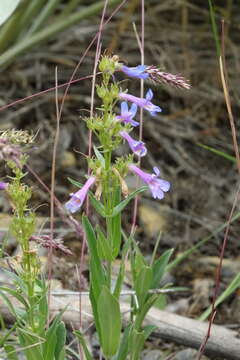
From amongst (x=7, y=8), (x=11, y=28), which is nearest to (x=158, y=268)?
(x=7, y=8)

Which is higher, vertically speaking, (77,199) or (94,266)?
(77,199)

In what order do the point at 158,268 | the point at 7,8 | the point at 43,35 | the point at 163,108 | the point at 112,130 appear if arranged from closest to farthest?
the point at 112,130
the point at 158,268
the point at 7,8
the point at 43,35
the point at 163,108

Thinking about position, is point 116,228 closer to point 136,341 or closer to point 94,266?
point 94,266

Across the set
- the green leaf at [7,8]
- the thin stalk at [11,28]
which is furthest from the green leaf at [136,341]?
the thin stalk at [11,28]

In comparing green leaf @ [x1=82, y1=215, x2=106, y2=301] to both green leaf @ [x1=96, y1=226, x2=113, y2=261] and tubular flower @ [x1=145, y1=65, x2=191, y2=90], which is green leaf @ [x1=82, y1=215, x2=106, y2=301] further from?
tubular flower @ [x1=145, y1=65, x2=191, y2=90]

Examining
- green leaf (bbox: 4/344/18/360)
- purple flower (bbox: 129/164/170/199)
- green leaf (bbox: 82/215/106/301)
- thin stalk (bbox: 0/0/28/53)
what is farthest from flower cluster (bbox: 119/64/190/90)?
thin stalk (bbox: 0/0/28/53)

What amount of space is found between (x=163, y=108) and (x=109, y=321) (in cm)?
181

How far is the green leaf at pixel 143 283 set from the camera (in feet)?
3.95

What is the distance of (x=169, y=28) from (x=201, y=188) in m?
0.97

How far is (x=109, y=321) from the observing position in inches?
44.9

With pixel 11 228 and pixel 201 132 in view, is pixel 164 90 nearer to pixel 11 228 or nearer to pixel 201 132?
pixel 201 132

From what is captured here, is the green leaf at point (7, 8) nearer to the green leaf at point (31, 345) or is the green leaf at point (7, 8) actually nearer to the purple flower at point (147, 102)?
the purple flower at point (147, 102)

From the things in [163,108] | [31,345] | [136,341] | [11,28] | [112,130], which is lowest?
[163,108]

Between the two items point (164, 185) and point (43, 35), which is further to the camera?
point (43, 35)
